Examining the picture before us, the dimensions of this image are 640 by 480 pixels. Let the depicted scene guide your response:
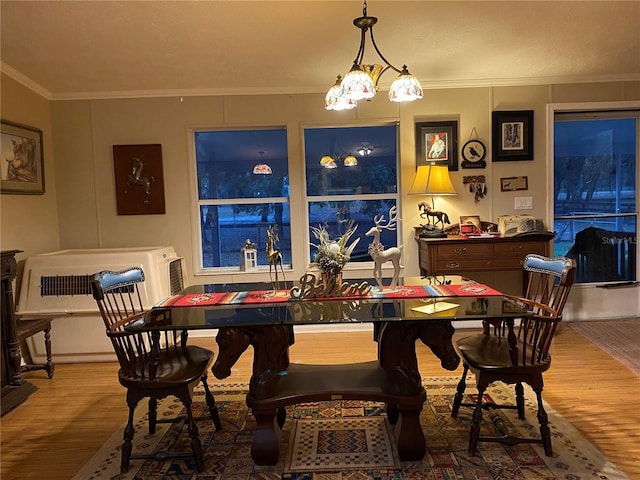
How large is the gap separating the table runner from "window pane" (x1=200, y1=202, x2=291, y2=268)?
1998 millimetres

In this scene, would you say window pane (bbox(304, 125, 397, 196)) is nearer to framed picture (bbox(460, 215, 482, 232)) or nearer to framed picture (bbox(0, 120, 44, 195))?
framed picture (bbox(460, 215, 482, 232))

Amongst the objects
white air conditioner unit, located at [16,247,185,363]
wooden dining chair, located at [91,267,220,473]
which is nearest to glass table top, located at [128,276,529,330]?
wooden dining chair, located at [91,267,220,473]

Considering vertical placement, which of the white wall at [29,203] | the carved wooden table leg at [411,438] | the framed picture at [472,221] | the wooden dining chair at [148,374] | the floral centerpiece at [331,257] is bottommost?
the carved wooden table leg at [411,438]

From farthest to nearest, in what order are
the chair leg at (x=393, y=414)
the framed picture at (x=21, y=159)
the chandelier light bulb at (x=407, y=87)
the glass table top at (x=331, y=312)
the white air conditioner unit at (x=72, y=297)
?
1. the white air conditioner unit at (x=72, y=297)
2. the framed picture at (x=21, y=159)
3. the chair leg at (x=393, y=414)
4. the chandelier light bulb at (x=407, y=87)
5. the glass table top at (x=331, y=312)

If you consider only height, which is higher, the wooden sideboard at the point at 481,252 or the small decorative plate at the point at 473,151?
the small decorative plate at the point at 473,151

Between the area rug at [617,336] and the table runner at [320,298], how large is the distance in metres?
1.72

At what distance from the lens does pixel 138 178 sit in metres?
4.49

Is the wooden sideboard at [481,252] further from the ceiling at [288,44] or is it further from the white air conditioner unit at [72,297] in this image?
the white air conditioner unit at [72,297]

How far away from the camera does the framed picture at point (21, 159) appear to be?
3686 millimetres

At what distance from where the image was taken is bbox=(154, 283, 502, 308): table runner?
248cm

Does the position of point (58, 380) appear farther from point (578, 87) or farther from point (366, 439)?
point (578, 87)

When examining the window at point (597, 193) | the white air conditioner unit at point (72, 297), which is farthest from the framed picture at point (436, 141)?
the white air conditioner unit at point (72, 297)

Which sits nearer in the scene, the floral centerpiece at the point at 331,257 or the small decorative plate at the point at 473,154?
the floral centerpiece at the point at 331,257

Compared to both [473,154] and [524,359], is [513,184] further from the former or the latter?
[524,359]
